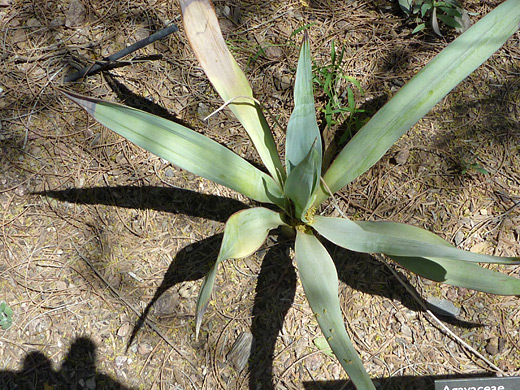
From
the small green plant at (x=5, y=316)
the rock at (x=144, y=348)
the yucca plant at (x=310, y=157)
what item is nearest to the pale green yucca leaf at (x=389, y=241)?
the yucca plant at (x=310, y=157)

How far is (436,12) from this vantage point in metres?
1.96

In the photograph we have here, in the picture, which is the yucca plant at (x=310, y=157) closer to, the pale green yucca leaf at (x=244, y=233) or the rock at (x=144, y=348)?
the pale green yucca leaf at (x=244, y=233)

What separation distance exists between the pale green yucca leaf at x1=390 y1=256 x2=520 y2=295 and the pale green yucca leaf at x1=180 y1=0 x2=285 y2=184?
0.55 meters

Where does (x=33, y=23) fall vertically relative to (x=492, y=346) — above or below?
above

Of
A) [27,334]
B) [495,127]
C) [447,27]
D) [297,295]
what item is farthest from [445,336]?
[27,334]

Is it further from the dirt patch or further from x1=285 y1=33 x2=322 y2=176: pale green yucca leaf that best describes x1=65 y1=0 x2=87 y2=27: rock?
x1=285 y1=33 x2=322 y2=176: pale green yucca leaf

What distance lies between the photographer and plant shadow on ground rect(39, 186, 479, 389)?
1590 mm

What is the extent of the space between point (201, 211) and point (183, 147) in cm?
45

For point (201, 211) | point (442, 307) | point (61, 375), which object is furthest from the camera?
point (201, 211)

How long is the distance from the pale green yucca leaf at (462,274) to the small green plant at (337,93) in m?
0.62

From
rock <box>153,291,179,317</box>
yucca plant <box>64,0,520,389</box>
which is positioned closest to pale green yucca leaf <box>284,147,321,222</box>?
yucca plant <box>64,0,520,389</box>

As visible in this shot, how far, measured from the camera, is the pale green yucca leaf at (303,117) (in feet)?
4.62

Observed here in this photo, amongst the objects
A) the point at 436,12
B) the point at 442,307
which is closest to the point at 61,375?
the point at 442,307

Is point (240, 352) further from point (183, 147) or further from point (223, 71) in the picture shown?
point (223, 71)
